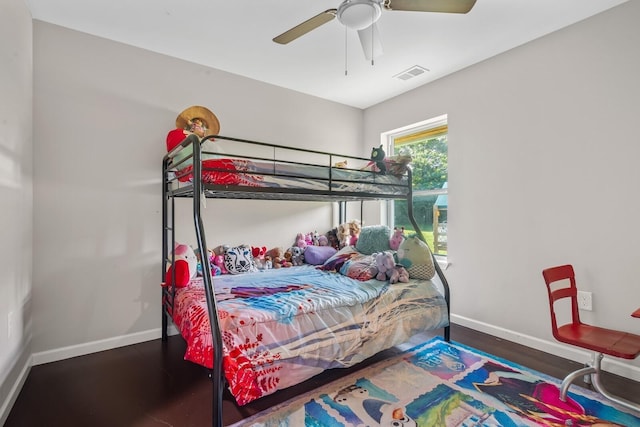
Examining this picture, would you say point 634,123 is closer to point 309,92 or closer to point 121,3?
point 309,92

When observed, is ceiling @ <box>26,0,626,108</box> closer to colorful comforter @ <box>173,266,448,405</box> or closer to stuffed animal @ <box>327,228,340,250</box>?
stuffed animal @ <box>327,228,340,250</box>

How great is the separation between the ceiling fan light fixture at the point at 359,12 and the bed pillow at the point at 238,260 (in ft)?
6.88

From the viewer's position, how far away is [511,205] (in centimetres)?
268

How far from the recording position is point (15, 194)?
1.86 metres

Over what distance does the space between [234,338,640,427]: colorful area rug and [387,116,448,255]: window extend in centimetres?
145

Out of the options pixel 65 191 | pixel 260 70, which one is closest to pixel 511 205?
pixel 260 70

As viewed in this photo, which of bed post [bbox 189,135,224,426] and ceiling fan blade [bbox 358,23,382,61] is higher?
ceiling fan blade [bbox 358,23,382,61]

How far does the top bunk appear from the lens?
6.13ft

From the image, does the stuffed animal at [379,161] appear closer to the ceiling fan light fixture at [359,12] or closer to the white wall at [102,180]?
the ceiling fan light fixture at [359,12]

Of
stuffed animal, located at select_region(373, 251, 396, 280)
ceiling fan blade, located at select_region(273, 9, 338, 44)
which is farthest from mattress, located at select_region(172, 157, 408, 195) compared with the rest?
ceiling fan blade, located at select_region(273, 9, 338, 44)

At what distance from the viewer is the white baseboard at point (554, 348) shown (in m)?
2.07

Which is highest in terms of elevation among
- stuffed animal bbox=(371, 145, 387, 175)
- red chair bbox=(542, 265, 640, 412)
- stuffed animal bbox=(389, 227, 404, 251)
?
stuffed animal bbox=(371, 145, 387, 175)

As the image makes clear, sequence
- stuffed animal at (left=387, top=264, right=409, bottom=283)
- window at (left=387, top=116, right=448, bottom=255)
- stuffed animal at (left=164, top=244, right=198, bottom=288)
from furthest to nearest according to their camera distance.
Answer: window at (left=387, top=116, right=448, bottom=255) < stuffed animal at (left=387, top=264, right=409, bottom=283) < stuffed animal at (left=164, top=244, right=198, bottom=288)

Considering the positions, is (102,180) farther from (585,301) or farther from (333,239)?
(585,301)
